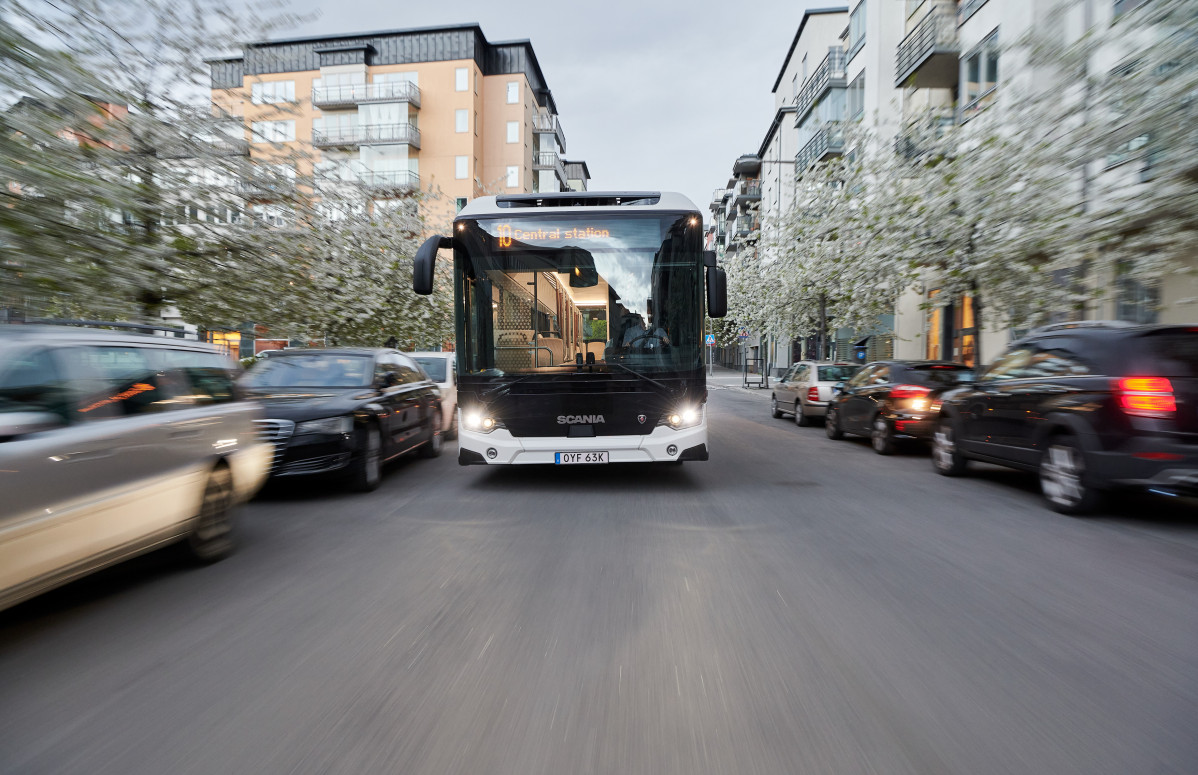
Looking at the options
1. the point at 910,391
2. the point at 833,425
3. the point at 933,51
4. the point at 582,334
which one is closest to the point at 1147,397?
the point at 582,334

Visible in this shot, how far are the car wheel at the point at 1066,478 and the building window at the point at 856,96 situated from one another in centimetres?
2890

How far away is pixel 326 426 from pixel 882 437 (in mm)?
8442

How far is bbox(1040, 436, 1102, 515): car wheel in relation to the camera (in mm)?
6707

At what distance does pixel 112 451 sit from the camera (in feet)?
13.5

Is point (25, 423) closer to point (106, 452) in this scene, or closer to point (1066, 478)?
point (106, 452)

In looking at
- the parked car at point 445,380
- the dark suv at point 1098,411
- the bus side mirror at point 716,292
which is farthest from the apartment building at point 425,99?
the dark suv at point 1098,411

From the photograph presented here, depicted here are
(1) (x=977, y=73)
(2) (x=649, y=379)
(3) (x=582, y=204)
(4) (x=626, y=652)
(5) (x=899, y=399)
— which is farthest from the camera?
(1) (x=977, y=73)

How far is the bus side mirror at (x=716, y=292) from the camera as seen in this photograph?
7.65 m

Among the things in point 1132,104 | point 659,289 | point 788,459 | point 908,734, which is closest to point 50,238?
point 659,289

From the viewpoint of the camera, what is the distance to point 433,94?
49.0 meters

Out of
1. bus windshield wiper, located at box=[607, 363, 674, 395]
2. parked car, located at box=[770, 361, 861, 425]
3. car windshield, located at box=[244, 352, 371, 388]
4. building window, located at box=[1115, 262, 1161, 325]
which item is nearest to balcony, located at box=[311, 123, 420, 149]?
parked car, located at box=[770, 361, 861, 425]

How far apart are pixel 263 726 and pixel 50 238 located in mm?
6028

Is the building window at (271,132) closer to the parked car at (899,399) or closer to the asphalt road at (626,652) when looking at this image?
the asphalt road at (626,652)

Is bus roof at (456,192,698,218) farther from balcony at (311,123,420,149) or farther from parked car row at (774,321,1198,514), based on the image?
balcony at (311,123,420,149)
